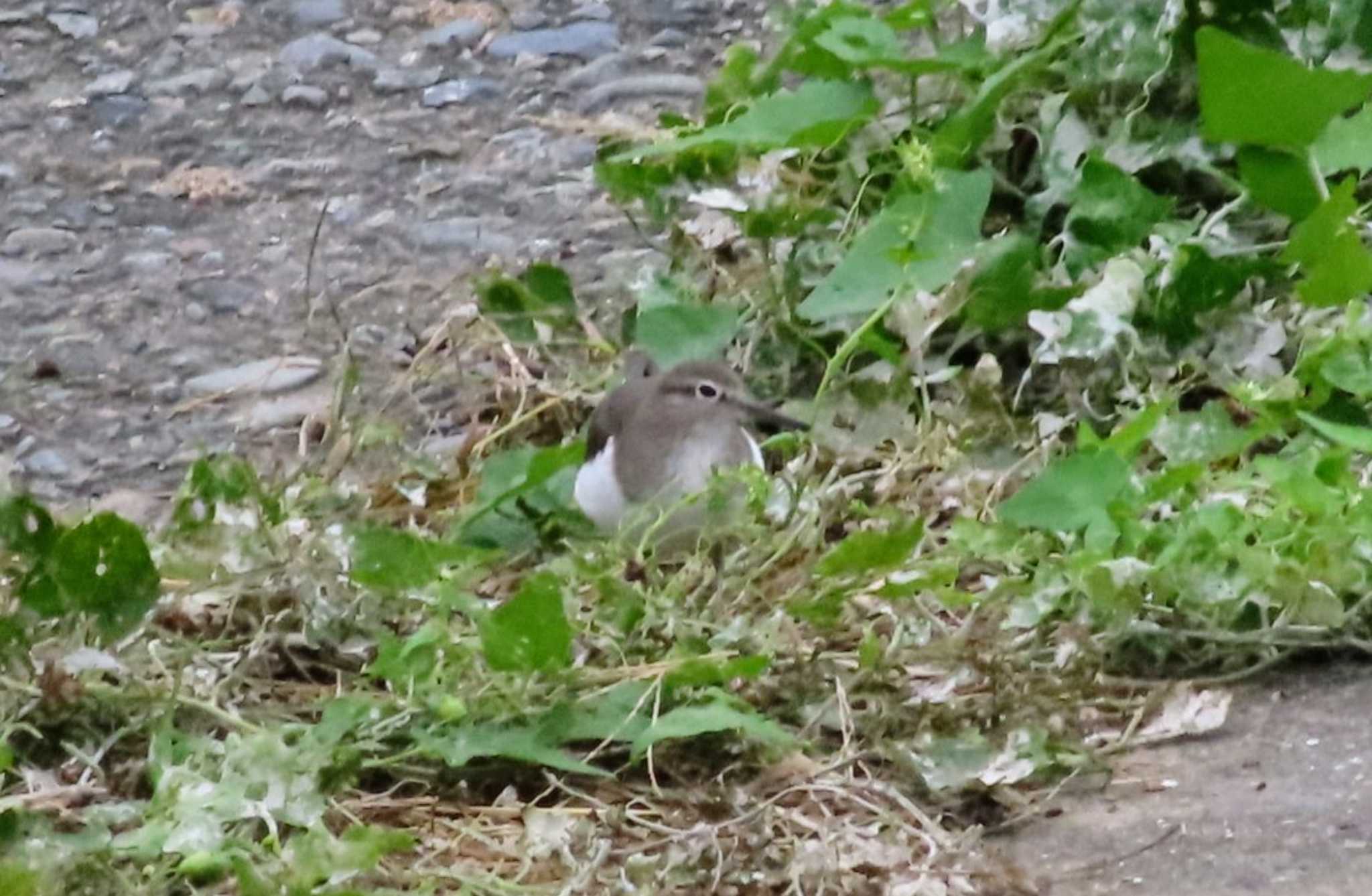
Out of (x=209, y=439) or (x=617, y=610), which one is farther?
(x=209, y=439)

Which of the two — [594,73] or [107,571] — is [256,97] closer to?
[594,73]

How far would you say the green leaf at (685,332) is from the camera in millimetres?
3863

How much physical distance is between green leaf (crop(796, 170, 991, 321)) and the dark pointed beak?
16 centimetres

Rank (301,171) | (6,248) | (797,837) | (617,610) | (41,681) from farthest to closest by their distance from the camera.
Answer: (301,171), (6,248), (617,610), (41,681), (797,837)

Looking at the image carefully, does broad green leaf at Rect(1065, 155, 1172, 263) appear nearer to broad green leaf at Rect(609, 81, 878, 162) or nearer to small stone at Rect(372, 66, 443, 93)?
broad green leaf at Rect(609, 81, 878, 162)

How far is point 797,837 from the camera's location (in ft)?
7.88

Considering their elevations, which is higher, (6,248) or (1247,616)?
(1247,616)

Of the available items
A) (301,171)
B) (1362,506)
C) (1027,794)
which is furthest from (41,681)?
(301,171)

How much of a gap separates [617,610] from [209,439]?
1437 millimetres

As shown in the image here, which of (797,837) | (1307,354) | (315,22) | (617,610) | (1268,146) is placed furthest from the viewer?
(315,22)

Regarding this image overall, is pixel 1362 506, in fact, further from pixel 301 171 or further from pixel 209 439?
pixel 301 171

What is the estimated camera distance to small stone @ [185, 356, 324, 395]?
13.8 feet

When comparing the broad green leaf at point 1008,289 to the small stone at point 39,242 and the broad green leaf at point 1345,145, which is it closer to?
the broad green leaf at point 1345,145

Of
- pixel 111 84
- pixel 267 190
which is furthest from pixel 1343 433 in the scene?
pixel 111 84
